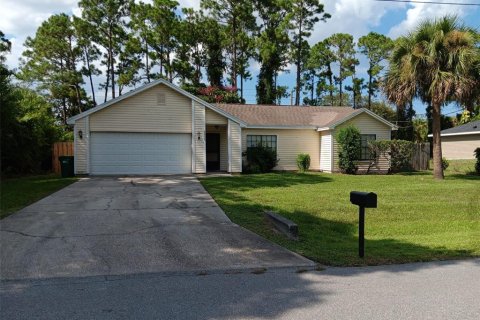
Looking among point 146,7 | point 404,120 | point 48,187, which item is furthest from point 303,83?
point 48,187

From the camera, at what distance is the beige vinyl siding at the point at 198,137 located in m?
20.6

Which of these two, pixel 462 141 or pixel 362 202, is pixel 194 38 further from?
pixel 362 202

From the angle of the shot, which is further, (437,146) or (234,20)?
(234,20)

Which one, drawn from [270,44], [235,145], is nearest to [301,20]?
[270,44]

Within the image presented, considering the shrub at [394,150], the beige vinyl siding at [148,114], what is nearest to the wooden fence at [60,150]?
the beige vinyl siding at [148,114]

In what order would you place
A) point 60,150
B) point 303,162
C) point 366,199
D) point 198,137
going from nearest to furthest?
point 366,199 → point 198,137 → point 60,150 → point 303,162

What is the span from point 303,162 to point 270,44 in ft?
64.1

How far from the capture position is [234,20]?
135 feet

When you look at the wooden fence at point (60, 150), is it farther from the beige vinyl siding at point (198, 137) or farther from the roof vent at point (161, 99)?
the beige vinyl siding at point (198, 137)

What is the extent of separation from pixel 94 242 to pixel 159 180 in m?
10.2

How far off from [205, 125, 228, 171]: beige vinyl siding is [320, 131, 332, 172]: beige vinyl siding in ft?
17.9

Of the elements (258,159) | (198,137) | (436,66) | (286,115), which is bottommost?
(258,159)

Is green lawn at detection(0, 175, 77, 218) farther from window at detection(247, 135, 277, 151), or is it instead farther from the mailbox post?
window at detection(247, 135, 277, 151)

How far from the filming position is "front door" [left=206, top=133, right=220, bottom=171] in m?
23.8
